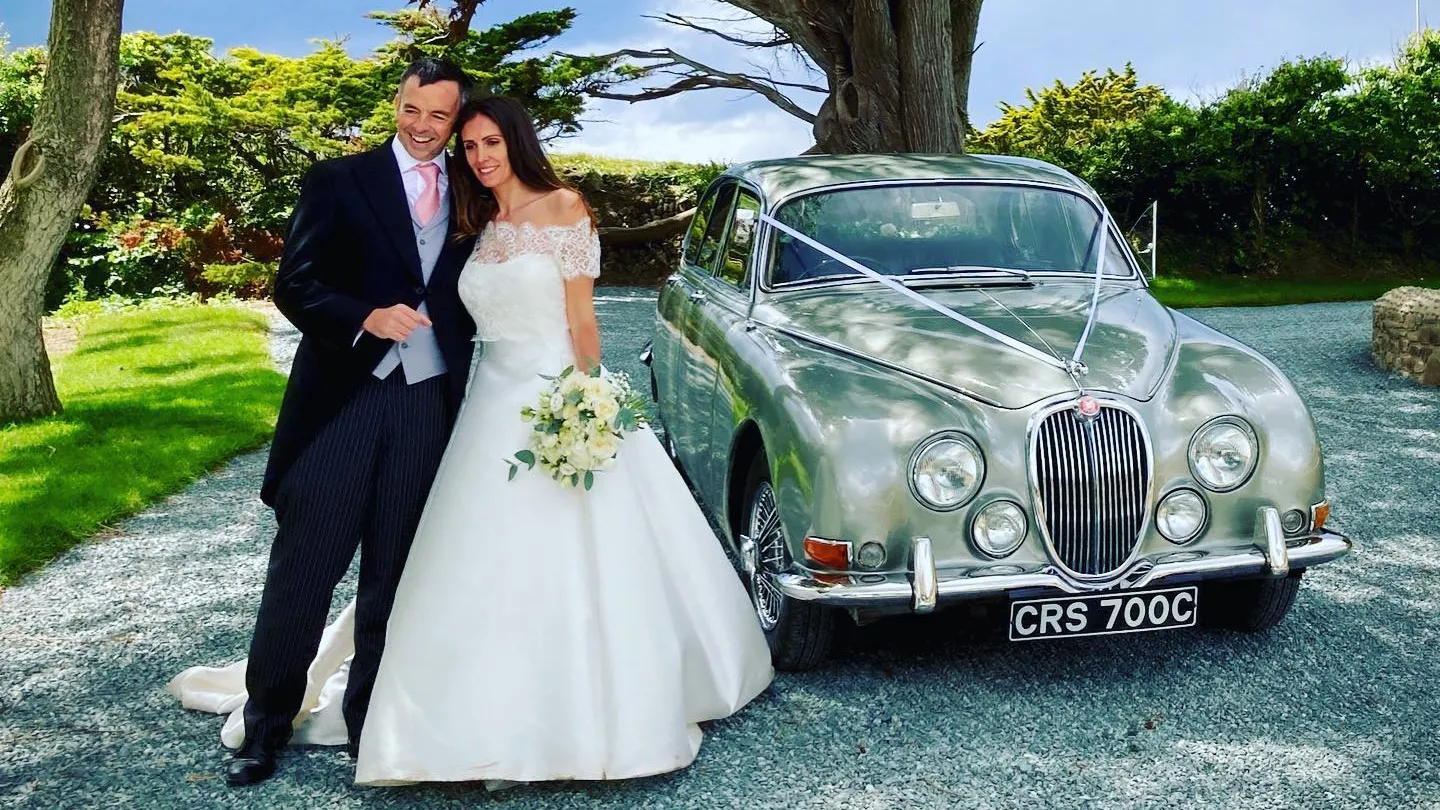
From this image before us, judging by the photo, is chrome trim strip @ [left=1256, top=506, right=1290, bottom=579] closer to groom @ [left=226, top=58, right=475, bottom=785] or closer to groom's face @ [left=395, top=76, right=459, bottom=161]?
groom @ [left=226, top=58, right=475, bottom=785]

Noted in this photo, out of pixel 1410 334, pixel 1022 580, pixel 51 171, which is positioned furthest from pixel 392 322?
pixel 1410 334

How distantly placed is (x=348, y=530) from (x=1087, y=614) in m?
2.31

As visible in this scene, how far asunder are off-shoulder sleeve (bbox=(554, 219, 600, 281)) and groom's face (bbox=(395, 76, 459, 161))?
43 cm

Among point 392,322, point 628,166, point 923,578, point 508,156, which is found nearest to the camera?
point 392,322

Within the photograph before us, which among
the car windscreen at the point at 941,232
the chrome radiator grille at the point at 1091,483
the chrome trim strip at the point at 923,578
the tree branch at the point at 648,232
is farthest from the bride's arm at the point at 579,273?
the tree branch at the point at 648,232

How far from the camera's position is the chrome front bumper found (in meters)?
3.71

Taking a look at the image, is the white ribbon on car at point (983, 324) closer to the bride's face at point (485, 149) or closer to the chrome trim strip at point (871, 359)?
the chrome trim strip at point (871, 359)

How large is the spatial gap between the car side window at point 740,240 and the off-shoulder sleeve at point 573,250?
1.84 m

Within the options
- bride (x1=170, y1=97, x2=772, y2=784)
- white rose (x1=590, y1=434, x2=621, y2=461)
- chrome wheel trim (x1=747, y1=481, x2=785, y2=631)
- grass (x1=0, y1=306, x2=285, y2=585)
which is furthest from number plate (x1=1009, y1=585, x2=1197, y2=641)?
grass (x1=0, y1=306, x2=285, y2=585)

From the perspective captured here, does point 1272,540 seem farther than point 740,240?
No

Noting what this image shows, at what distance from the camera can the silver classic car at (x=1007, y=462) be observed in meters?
3.77

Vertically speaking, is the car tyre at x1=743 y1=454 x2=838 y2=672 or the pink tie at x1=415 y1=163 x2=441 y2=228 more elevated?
the pink tie at x1=415 y1=163 x2=441 y2=228

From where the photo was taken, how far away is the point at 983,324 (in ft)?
14.4

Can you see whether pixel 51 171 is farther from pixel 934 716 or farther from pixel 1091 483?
pixel 1091 483
